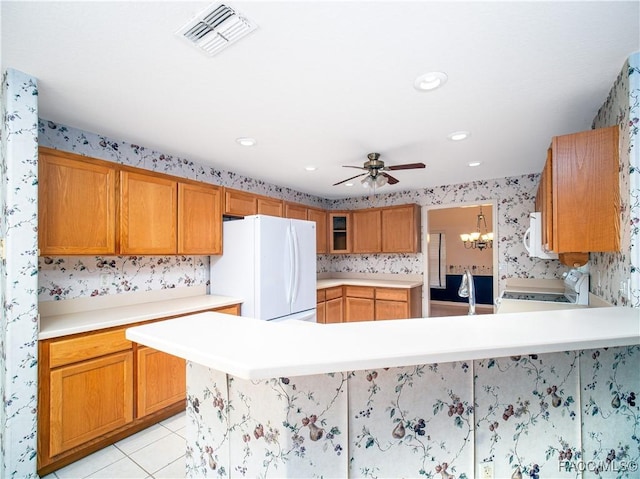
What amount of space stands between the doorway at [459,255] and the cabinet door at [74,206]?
6.41 metres

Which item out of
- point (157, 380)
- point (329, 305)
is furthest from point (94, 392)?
point (329, 305)

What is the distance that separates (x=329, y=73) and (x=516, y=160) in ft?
8.49

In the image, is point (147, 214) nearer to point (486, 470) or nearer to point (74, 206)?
point (74, 206)

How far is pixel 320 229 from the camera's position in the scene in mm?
4859

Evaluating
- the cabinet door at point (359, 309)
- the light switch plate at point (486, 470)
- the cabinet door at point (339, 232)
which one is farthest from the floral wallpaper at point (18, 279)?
the cabinet door at point (339, 232)

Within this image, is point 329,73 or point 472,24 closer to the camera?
point 472,24

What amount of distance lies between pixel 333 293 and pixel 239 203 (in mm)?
1943

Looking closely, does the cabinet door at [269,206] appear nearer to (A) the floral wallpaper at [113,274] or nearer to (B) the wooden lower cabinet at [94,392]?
A: (A) the floral wallpaper at [113,274]

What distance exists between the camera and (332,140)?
2.62 meters

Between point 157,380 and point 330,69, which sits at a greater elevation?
point 330,69

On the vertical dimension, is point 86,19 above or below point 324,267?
above

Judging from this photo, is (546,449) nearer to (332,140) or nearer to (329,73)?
(329,73)

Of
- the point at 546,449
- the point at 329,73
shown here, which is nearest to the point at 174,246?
the point at 329,73

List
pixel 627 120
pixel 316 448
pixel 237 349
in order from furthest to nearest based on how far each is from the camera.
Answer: pixel 627 120, pixel 316 448, pixel 237 349
